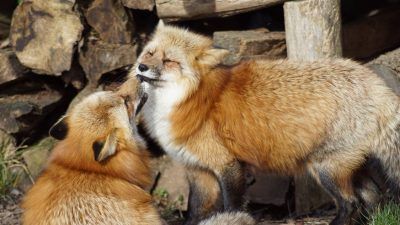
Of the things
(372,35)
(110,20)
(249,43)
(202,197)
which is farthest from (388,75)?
(110,20)

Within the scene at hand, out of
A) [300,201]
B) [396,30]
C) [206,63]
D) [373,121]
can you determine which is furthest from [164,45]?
[396,30]

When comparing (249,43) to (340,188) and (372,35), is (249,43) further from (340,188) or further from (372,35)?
(372,35)

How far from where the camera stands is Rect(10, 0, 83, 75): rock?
6.93 meters

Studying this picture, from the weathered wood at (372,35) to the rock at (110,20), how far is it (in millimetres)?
2609

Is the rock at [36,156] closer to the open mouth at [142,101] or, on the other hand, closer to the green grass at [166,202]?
the green grass at [166,202]

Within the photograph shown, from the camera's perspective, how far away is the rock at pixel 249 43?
6809 mm

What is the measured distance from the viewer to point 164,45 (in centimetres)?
577

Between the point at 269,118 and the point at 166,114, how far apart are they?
2.87 feet

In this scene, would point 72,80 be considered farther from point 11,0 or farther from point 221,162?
point 221,162

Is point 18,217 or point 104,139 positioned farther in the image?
point 18,217

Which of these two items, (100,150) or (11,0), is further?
(11,0)

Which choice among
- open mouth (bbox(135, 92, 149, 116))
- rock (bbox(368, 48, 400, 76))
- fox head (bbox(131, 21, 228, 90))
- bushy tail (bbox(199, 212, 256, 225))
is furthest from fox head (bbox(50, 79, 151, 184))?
rock (bbox(368, 48, 400, 76))

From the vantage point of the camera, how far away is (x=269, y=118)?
18.6 feet

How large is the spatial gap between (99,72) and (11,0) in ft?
5.17
